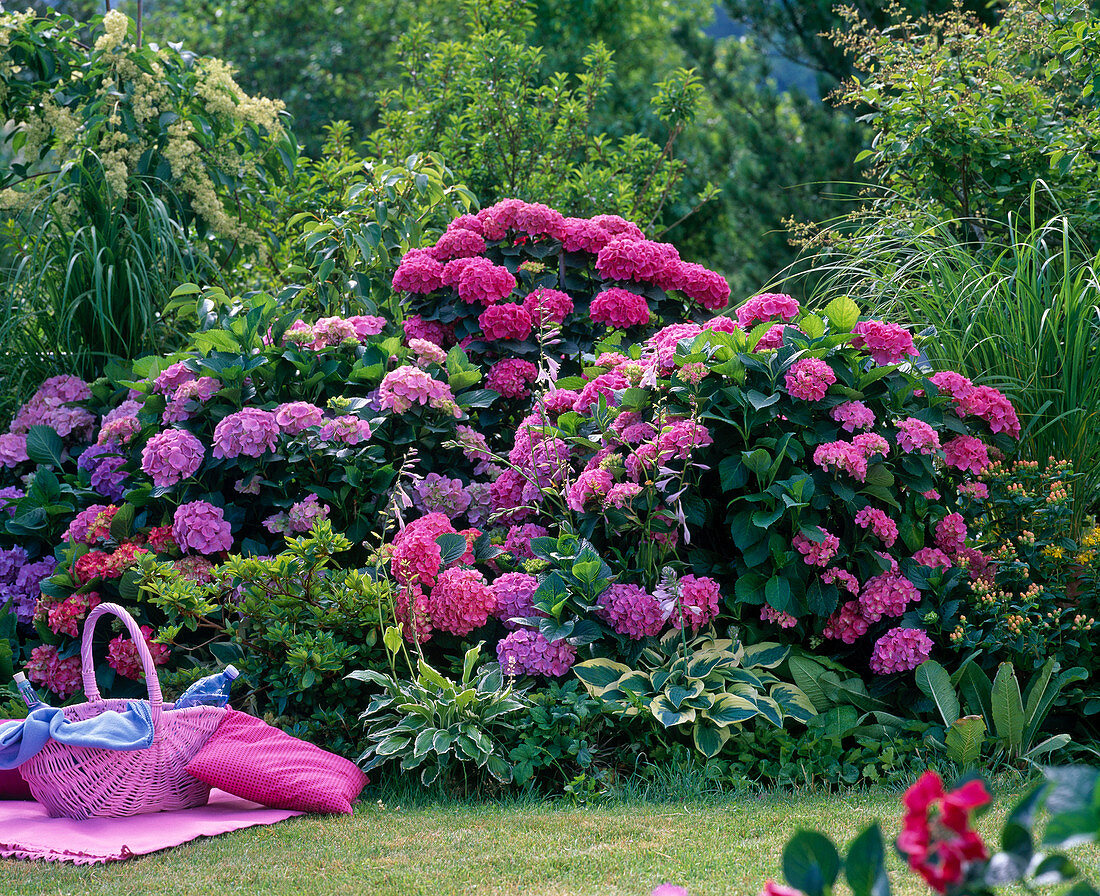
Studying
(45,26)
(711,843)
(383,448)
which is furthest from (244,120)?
(711,843)

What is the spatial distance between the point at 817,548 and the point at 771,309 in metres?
0.93

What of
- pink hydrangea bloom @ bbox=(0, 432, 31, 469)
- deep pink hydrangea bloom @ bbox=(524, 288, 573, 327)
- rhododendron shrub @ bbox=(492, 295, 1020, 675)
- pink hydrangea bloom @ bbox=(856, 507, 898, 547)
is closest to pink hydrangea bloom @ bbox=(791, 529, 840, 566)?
rhododendron shrub @ bbox=(492, 295, 1020, 675)

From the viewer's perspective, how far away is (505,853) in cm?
240

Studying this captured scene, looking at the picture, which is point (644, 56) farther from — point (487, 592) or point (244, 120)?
point (487, 592)

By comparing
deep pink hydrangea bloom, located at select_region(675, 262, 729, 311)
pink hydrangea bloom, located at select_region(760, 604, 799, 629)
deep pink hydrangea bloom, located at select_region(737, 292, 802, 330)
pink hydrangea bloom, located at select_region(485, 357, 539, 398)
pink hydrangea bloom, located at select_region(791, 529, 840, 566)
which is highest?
deep pink hydrangea bloom, located at select_region(675, 262, 729, 311)

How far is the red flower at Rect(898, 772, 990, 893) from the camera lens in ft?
2.88

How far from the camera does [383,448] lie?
3.91 m

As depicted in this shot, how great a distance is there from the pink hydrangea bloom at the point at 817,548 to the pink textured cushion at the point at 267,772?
1541mm

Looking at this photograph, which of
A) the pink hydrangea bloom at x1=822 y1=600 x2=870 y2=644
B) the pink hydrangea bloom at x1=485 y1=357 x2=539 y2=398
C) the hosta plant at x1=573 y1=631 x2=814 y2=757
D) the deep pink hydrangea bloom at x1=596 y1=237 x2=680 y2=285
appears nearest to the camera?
the hosta plant at x1=573 y1=631 x2=814 y2=757

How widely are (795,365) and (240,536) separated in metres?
2.17

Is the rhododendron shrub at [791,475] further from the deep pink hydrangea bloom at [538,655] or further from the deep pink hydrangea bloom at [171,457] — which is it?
the deep pink hydrangea bloom at [171,457]

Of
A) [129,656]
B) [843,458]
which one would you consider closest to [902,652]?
[843,458]

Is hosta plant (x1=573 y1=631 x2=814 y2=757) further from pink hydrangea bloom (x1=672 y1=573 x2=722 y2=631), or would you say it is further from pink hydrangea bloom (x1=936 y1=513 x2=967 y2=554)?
pink hydrangea bloom (x1=936 y1=513 x2=967 y2=554)

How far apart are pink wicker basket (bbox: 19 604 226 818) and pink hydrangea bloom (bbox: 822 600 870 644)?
197cm
